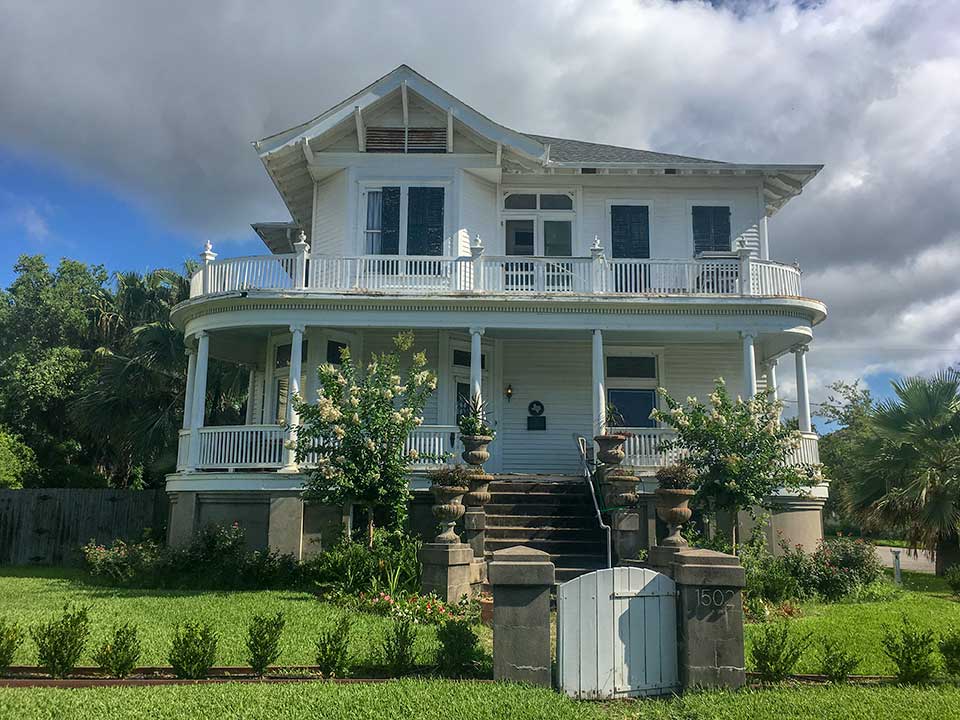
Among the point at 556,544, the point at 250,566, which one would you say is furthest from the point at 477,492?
the point at 250,566

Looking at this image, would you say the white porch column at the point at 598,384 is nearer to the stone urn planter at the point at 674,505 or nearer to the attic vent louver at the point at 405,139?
the stone urn planter at the point at 674,505

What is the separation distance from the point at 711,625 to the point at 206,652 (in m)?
4.61

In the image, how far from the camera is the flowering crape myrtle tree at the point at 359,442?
12742 mm

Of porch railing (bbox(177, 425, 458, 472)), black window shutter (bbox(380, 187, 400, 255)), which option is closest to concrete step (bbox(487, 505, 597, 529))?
porch railing (bbox(177, 425, 458, 472))

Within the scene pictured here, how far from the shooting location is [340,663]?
7.39 m

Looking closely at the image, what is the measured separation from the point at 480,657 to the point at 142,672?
3.15 m

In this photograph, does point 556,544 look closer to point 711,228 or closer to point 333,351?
point 333,351

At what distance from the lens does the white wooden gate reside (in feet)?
23.9

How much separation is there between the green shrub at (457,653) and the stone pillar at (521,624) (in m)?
0.46

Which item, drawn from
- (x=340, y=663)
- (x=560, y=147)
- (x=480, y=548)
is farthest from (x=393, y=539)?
(x=560, y=147)

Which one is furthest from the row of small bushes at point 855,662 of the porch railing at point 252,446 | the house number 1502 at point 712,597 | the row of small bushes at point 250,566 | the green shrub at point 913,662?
the porch railing at point 252,446

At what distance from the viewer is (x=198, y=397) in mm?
16250

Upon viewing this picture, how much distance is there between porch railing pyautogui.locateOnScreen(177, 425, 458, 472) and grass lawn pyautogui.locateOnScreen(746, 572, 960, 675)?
22.8 feet

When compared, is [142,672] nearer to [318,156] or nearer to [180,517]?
[180,517]
